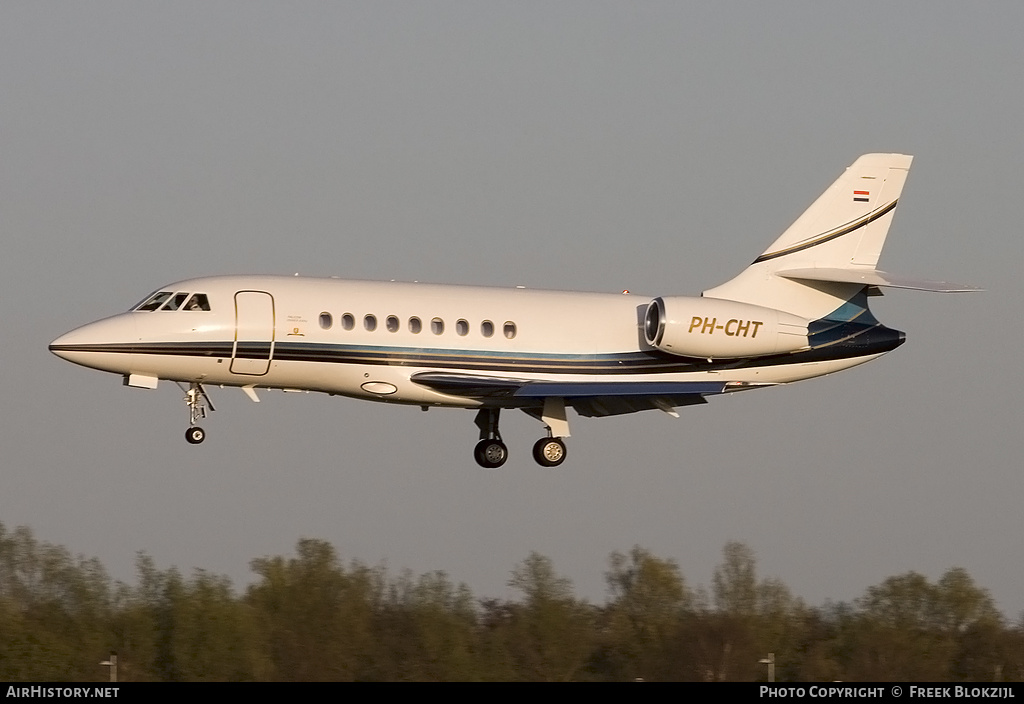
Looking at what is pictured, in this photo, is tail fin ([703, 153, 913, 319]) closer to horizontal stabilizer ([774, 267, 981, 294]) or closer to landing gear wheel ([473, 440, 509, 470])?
horizontal stabilizer ([774, 267, 981, 294])

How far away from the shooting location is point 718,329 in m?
38.1

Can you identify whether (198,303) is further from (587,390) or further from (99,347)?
(587,390)

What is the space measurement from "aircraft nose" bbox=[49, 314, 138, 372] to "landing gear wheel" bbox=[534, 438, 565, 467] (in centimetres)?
873

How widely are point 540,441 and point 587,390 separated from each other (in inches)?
71.5

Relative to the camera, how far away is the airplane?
3531cm

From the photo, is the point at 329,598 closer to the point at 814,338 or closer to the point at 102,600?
the point at 102,600

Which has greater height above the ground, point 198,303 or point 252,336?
point 198,303

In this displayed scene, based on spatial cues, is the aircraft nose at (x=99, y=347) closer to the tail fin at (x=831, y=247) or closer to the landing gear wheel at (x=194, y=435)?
the landing gear wheel at (x=194, y=435)

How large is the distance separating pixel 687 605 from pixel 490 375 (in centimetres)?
1073

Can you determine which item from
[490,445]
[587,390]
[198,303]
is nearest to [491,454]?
[490,445]

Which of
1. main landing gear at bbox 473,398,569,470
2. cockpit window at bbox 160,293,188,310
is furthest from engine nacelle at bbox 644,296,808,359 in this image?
cockpit window at bbox 160,293,188,310

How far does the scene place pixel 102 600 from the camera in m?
41.4
